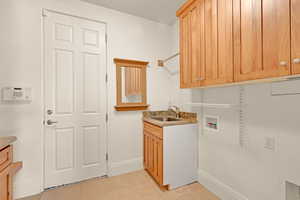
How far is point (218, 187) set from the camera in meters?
1.78

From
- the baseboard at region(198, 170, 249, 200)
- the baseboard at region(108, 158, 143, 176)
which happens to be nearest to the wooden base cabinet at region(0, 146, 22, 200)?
the baseboard at region(108, 158, 143, 176)

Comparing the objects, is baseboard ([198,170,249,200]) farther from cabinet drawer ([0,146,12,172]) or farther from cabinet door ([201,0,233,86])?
cabinet drawer ([0,146,12,172])

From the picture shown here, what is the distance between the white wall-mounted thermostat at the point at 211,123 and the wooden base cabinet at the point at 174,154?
0.57ft

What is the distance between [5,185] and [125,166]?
1.51m

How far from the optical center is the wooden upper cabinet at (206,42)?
1.29 m

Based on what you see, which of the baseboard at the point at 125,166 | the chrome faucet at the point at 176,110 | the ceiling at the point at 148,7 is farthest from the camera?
the chrome faucet at the point at 176,110

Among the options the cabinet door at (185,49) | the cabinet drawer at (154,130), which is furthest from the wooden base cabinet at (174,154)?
the cabinet door at (185,49)

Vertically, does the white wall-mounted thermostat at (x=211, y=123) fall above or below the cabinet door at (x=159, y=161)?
above

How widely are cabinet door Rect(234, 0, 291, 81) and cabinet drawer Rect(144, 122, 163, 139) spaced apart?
1.13 meters

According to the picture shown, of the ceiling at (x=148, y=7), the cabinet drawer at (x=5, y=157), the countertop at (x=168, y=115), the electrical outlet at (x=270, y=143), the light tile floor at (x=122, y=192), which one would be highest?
the ceiling at (x=148, y=7)

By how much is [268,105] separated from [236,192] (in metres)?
1.05

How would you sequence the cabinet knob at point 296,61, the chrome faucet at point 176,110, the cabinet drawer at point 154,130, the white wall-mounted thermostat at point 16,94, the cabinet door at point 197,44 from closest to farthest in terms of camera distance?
the cabinet knob at point 296,61, the cabinet door at point 197,44, the white wall-mounted thermostat at point 16,94, the cabinet drawer at point 154,130, the chrome faucet at point 176,110

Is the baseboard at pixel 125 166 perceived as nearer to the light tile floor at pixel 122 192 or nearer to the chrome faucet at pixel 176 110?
the light tile floor at pixel 122 192

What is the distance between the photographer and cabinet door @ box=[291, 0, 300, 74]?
84cm
